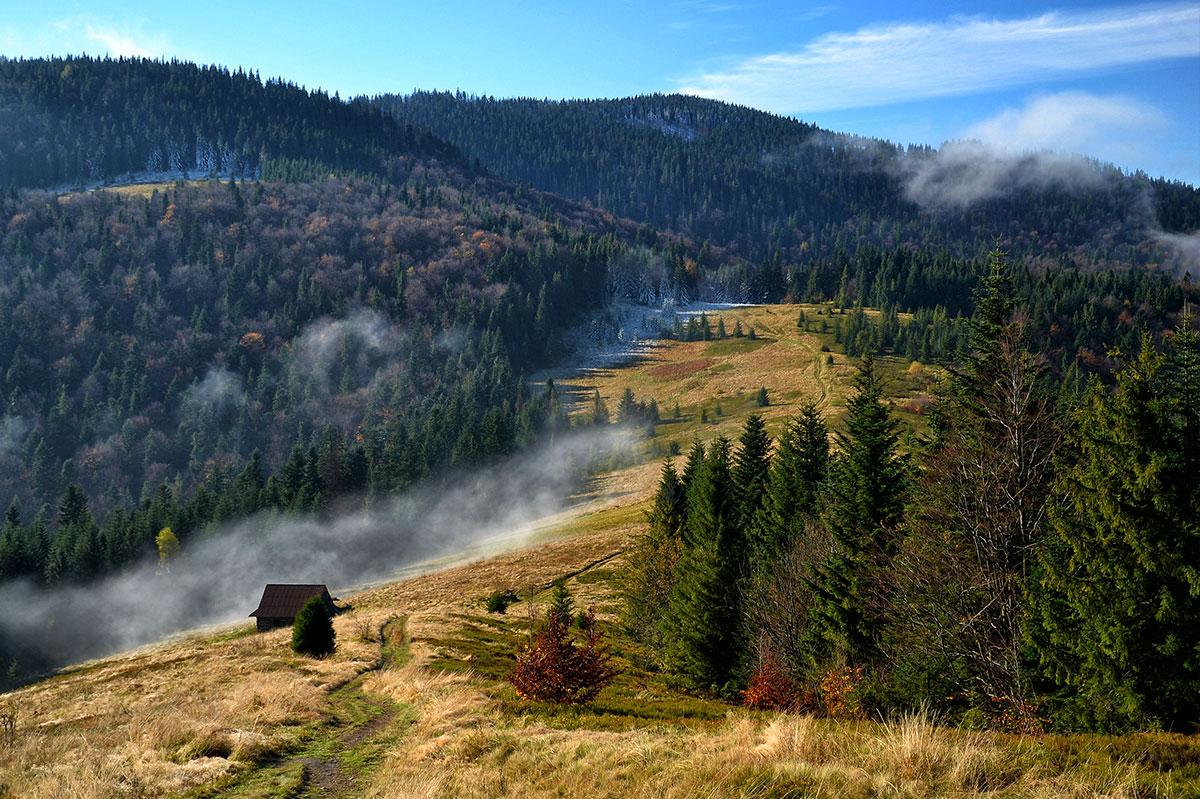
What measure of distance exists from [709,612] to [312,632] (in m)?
22.8

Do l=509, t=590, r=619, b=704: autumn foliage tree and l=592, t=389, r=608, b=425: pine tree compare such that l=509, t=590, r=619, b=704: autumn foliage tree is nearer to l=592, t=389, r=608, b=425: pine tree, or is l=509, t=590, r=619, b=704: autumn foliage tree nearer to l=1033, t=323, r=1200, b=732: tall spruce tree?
l=1033, t=323, r=1200, b=732: tall spruce tree

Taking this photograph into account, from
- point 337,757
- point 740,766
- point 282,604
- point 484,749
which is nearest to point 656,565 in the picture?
point 337,757

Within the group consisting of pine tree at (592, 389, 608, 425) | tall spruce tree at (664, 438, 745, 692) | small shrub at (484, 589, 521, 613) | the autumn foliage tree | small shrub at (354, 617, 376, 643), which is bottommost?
small shrub at (484, 589, 521, 613)

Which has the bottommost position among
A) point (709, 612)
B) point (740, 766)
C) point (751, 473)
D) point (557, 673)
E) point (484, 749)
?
point (709, 612)

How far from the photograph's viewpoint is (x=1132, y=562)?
1828cm

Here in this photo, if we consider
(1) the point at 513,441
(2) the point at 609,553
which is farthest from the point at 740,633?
(1) the point at 513,441

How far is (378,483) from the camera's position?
126000 millimetres

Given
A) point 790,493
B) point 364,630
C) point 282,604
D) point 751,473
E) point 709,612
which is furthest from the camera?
point 282,604

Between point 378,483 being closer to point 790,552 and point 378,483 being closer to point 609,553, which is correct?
point 609,553

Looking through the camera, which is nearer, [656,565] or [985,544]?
[985,544]

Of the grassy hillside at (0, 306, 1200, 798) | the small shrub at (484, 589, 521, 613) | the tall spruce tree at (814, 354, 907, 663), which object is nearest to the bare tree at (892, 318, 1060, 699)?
the tall spruce tree at (814, 354, 907, 663)

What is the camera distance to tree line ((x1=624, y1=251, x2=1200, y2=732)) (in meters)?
17.9

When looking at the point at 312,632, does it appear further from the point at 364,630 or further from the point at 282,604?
the point at 282,604

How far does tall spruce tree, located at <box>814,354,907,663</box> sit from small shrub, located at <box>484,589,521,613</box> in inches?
1689
